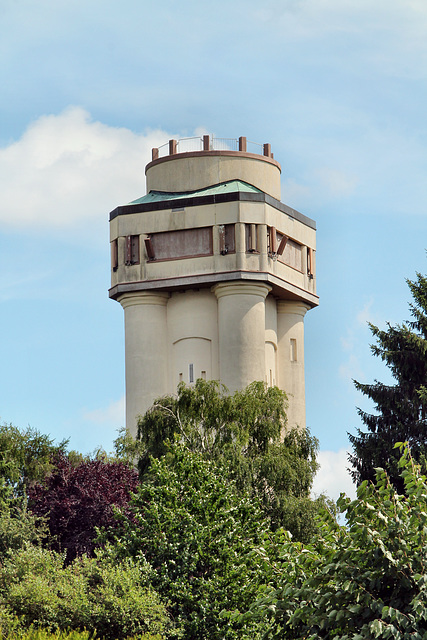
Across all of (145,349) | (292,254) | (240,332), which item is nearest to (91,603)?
(240,332)

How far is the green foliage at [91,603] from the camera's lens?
28.8m

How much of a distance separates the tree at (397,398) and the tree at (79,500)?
35.6 feet

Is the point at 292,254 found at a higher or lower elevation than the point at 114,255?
higher

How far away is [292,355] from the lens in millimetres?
62906

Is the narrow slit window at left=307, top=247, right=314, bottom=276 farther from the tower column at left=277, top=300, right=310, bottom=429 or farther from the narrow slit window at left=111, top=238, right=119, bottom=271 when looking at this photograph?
the narrow slit window at left=111, top=238, right=119, bottom=271

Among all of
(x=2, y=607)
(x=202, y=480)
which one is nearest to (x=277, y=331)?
(x=202, y=480)

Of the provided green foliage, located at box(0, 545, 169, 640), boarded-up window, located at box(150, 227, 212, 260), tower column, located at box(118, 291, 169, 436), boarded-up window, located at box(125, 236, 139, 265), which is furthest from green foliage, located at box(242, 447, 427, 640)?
boarded-up window, located at box(125, 236, 139, 265)

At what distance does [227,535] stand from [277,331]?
31225mm

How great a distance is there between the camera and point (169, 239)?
197ft

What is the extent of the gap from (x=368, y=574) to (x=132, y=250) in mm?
42099

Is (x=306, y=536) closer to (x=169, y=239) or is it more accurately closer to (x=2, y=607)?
(x=2, y=607)

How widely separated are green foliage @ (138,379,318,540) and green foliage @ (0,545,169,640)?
14.2m

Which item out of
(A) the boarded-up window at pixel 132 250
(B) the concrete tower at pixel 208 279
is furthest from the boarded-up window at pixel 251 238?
(A) the boarded-up window at pixel 132 250

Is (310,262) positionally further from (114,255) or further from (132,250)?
(114,255)
